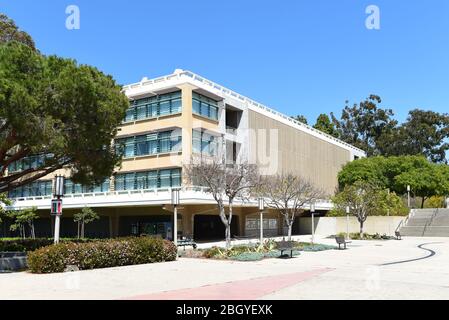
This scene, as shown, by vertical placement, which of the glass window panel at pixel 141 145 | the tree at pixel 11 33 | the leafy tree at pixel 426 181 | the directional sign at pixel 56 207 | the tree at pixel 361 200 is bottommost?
the directional sign at pixel 56 207

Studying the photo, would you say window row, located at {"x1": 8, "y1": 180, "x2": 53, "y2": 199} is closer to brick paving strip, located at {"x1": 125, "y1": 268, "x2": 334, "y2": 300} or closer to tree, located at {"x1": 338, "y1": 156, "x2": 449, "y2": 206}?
tree, located at {"x1": 338, "y1": 156, "x2": 449, "y2": 206}

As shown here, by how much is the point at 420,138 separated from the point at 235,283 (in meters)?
84.2

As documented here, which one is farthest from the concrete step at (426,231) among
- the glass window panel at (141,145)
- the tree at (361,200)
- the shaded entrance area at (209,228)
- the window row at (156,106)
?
the glass window panel at (141,145)

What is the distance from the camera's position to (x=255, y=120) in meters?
50.3

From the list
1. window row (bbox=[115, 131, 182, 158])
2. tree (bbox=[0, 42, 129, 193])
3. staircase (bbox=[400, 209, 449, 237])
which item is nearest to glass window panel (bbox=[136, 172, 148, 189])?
window row (bbox=[115, 131, 182, 158])

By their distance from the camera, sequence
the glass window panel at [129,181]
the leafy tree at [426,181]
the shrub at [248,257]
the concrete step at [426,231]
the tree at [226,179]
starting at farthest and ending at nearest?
the leafy tree at [426,181] < the concrete step at [426,231] < the glass window panel at [129,181] < the tree at [226,179] < the shrub at [248,257]

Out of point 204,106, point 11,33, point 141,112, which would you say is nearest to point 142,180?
point 141,112

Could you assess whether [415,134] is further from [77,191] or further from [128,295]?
[128,295]

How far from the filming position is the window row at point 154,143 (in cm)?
4206

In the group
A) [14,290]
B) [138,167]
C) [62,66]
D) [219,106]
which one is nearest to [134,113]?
[138,167]

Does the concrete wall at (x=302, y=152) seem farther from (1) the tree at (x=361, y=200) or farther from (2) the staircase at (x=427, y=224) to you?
(2) the staircase at (x=427, y=224)

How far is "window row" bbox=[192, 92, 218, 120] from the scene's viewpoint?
42681mm

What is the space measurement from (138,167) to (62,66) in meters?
27.6

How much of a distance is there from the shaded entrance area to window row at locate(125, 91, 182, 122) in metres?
9.72
